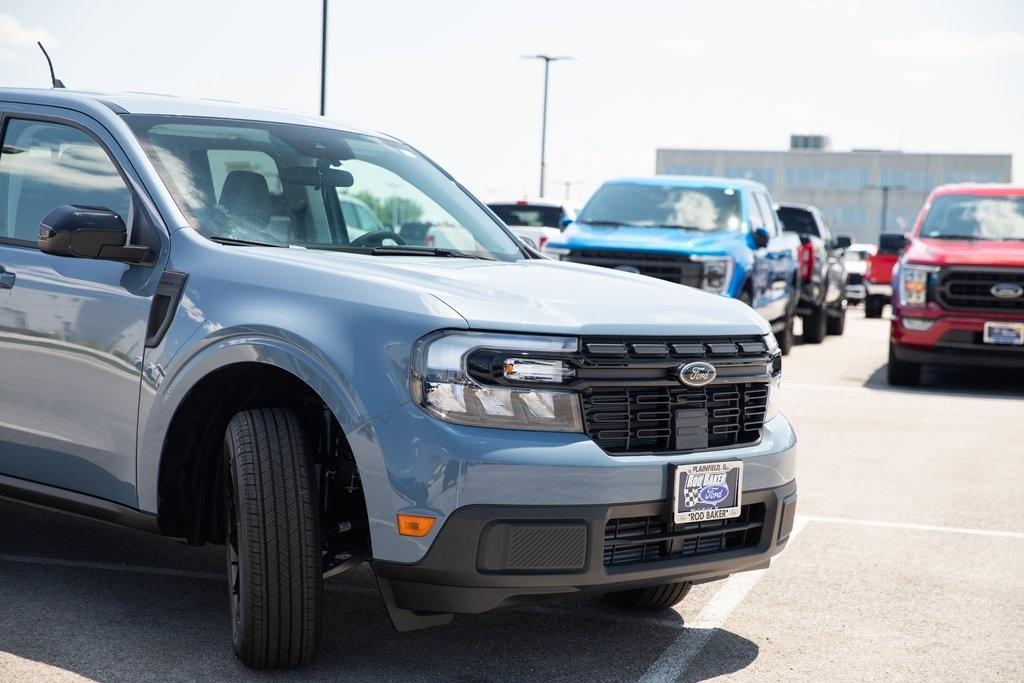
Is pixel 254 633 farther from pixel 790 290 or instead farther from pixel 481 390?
pixel 790 290

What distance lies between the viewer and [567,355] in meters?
3.91

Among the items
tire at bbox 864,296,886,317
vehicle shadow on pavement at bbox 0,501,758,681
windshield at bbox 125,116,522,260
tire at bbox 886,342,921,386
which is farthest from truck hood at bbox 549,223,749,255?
tire at bbox 864,296,886,317

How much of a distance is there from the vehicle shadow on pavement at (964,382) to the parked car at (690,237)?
1.56 metres

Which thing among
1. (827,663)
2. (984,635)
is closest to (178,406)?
(827,663)

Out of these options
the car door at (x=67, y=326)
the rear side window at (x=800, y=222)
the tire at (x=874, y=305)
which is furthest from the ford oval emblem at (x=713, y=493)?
the tire at (x=874, y=305)

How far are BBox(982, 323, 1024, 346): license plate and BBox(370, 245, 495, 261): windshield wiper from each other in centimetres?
863

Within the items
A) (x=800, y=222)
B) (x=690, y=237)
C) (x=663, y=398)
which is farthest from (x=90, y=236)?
(x=800, y=222)

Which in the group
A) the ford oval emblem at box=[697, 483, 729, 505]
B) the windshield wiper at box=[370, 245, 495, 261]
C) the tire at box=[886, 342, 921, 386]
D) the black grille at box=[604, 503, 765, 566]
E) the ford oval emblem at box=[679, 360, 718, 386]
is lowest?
the tire at box=[886, 342, 921, 386]

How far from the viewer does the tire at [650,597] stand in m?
5.05

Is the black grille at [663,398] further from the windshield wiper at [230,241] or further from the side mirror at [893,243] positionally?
the side mirror at [893,243]

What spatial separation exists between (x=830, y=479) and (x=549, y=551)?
464 centimetres

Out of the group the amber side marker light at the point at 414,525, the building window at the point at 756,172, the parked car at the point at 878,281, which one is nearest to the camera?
the amber side marker light at the point at 414,525

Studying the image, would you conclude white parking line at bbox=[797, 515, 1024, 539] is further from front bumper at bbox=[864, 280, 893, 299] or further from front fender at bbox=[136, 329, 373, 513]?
front bumper at bbox=[864, 280, 893, 299]

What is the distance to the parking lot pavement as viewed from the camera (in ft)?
14.5
